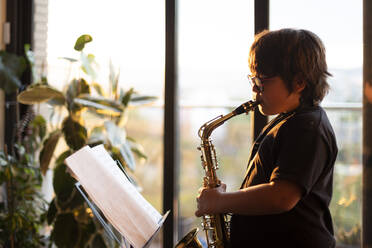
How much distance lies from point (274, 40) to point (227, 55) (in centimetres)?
104

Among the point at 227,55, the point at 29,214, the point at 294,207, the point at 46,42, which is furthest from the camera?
the point at 46,42

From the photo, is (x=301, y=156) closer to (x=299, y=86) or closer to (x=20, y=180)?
(x=299, y=86)

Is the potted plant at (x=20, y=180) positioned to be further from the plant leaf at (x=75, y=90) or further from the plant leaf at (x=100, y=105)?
the plant leaf at (x=100, y=105)

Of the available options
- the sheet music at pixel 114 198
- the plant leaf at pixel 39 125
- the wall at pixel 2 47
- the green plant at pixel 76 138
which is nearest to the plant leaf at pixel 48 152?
the green plant at pixel 76 138

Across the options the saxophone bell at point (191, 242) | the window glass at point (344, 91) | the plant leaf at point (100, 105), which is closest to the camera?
the saxophone bell at point (191, 242)

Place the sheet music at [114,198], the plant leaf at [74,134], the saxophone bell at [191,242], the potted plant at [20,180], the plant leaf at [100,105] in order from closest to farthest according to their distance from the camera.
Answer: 1. the sheet music at [114,198]
2. the saxophone bell at [191,242]
3. the plant leaf at [100,105]
4. the plant leaf at [74,134]
5. the potted plant at [20,180]

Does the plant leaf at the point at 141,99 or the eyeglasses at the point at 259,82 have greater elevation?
the eyeglasses at the point at 259,82

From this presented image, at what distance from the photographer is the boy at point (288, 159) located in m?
1.57

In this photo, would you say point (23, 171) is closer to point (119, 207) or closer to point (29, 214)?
point (29, 214)

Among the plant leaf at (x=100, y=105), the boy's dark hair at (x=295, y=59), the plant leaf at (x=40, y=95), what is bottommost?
the plant leaf at (x=100, y=105)

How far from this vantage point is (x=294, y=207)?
167 centimetres

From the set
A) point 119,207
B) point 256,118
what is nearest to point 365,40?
point 256,118

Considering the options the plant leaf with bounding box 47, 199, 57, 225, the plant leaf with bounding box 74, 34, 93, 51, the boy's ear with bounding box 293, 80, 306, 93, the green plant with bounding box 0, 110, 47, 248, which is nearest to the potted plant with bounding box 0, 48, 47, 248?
the green plant with bounding box 0, 110, 47, 248

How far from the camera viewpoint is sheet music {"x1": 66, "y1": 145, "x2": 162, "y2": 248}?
60.9 inches
